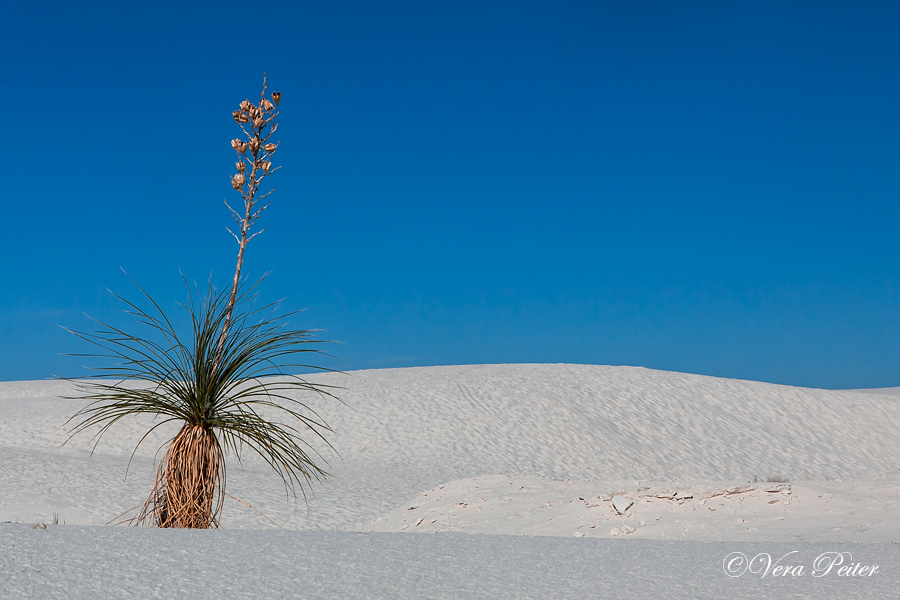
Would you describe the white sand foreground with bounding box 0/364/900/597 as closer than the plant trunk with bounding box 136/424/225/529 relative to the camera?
No

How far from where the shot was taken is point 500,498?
23.9ft

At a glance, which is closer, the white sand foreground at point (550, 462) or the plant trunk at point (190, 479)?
the plant trunk at point (190, 479)

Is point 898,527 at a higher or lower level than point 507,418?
lower

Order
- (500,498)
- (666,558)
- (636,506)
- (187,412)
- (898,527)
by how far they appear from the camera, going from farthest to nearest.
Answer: (500,498), (636,506), (898,527), (187,412), (666,558)

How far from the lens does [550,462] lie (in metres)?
13.1

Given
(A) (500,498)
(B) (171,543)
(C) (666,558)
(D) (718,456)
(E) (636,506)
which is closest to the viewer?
(B) (171,543)

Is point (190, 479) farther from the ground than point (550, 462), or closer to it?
farther from the ground

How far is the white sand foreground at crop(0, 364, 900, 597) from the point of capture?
5.87 m

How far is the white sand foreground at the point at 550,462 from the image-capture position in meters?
5.87

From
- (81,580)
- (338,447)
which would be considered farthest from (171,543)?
(338,447)

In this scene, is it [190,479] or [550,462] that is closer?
[190,479]

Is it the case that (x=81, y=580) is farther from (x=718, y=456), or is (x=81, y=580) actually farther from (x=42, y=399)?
(x=42, y=399)

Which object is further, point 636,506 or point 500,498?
point 500,498

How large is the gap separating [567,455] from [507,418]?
2057 mm
